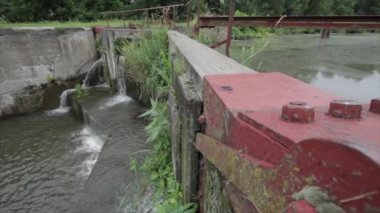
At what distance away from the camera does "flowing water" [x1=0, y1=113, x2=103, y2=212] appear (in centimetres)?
423

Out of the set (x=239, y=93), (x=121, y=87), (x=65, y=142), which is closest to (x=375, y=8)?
(x=121, y=87)

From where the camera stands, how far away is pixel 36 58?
835 centimetres

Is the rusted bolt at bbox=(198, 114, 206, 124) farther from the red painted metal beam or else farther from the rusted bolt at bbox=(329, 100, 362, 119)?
the red painted metal beam

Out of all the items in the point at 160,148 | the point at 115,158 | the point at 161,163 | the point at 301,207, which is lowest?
the point at 115,158

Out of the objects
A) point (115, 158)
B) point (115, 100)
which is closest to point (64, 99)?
point (115, 100)

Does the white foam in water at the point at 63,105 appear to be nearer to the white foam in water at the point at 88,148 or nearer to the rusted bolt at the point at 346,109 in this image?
the white foam in water at the point at 88,148

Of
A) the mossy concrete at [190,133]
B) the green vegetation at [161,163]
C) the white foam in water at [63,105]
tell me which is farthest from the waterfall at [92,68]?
the mossy concrete at [190,133]

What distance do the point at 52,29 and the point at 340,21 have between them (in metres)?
7.72

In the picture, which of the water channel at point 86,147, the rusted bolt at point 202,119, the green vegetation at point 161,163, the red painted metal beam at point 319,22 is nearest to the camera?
the rusted bolt at point 202,119

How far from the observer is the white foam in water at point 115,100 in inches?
266

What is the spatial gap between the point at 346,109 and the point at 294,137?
0.65ft

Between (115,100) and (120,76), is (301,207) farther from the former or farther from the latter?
(120,76)

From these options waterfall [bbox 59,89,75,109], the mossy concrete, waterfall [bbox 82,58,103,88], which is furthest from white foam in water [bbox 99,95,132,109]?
the mossy concrete

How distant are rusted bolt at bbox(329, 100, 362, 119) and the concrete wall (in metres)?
8.63
